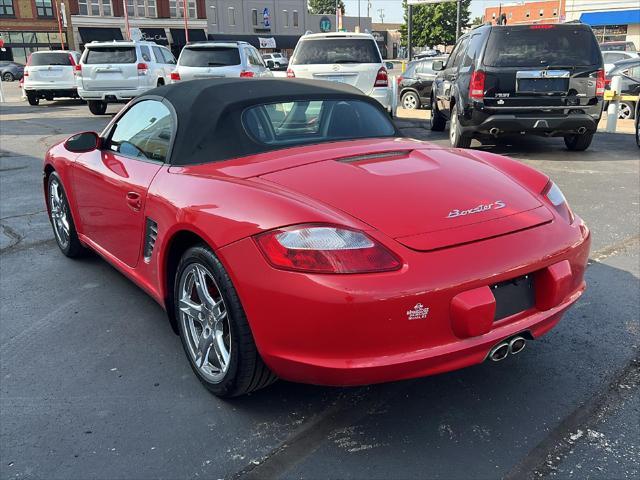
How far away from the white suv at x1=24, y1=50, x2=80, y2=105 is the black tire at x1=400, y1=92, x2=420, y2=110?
421 inches

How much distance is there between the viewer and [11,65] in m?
44.7

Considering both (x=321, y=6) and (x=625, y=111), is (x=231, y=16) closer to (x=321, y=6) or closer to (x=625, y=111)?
(x=625, y=111)

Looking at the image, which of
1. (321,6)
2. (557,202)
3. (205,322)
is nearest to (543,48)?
(557,202)

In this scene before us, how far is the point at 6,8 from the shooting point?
54156 mm

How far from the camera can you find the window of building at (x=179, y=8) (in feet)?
197

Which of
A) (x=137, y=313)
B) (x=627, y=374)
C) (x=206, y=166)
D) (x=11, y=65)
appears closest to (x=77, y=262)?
(x=137, y=313)

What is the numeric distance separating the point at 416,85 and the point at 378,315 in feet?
48.2

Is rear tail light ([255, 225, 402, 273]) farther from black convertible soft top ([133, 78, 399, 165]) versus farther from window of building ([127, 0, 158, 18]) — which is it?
window of building ([127, 0, 158, 18])

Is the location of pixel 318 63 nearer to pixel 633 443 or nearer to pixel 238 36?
pixel 633 443

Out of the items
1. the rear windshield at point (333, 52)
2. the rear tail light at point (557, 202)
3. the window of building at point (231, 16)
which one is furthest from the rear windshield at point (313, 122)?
the window of building at point (231, 16)

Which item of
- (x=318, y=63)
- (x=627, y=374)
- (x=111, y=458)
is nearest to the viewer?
(x=111, y=458)

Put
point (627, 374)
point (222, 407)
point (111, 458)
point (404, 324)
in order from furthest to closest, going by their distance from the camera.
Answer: point (627, 374), point (222, 407), point (111, 458), point (404, 324)

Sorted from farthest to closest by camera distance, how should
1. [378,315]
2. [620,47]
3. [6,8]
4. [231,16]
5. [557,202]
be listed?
[231,16] < [6,8] < [620,47] < [557,202] < [378,315]

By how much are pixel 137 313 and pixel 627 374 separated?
9.09 ft
